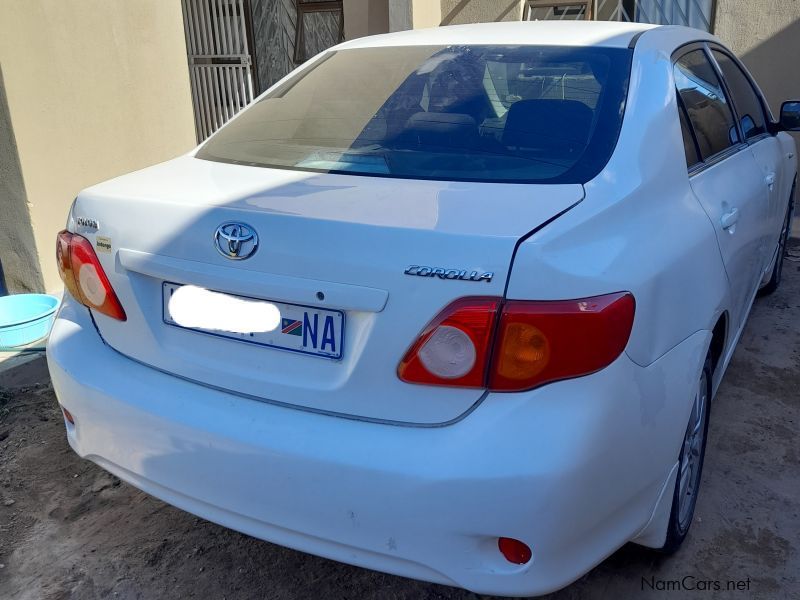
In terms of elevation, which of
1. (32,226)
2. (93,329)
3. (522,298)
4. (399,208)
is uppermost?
(399,208)

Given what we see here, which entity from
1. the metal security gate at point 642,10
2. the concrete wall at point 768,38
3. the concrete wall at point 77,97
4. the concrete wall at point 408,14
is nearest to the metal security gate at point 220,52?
the concrete wall at point 408,14

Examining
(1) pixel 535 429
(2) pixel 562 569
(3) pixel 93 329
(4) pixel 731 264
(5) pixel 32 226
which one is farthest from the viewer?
(5) pixel 32 226

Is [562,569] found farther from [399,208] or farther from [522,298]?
[399,208]

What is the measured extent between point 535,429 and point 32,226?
3.65 meters

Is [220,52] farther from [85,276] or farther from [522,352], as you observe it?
[522,352]

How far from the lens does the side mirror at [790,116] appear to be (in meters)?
3.66

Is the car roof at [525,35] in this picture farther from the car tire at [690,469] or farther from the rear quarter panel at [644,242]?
the car tire at [690,469]

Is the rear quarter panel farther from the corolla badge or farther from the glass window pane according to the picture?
the corolla badge

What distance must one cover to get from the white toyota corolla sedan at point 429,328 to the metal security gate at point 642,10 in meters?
4.59

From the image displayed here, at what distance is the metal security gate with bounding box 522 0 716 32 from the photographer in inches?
250

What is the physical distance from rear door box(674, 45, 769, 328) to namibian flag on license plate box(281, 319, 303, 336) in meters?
1.29

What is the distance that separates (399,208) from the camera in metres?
1.73

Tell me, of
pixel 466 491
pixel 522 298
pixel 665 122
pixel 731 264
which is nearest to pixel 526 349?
pixel 522 298

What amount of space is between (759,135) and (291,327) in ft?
9.21
